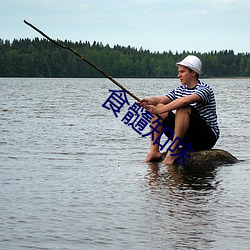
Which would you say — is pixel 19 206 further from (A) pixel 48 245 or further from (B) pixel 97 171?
(B) pixel 97 171

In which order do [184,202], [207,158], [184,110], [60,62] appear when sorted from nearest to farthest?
[184,202], [184,110], [207,158], [60,62]

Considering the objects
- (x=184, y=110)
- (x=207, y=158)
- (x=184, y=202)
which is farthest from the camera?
(x=207, y=158)

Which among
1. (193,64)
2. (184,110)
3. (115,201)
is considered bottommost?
(115,201)

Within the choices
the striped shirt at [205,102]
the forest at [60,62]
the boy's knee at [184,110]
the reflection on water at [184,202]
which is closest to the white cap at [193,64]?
the striped shirt at [205,102]

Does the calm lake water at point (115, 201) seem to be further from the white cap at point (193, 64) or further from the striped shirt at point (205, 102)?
the white cap at point (193, 64)

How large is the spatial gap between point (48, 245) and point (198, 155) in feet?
15.2

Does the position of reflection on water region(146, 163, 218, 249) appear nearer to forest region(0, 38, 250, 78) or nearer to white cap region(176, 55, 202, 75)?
white cap region(176, 55, 202, 75)

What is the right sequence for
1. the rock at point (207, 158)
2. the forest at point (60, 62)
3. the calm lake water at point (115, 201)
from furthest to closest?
the forest at point (60, 62) → the rock at point (207, 158) → the calm lake water at point (115, 201)

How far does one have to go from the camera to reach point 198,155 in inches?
372

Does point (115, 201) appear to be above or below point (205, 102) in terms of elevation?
below

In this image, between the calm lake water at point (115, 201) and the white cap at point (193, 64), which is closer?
the calm lake water at point (115, 201)

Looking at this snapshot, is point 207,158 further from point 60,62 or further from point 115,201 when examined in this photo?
point 60,62

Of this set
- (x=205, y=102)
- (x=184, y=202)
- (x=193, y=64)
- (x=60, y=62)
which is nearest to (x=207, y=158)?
(x=205, y=102)

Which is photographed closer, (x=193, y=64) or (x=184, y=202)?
(x=184, y=202)
